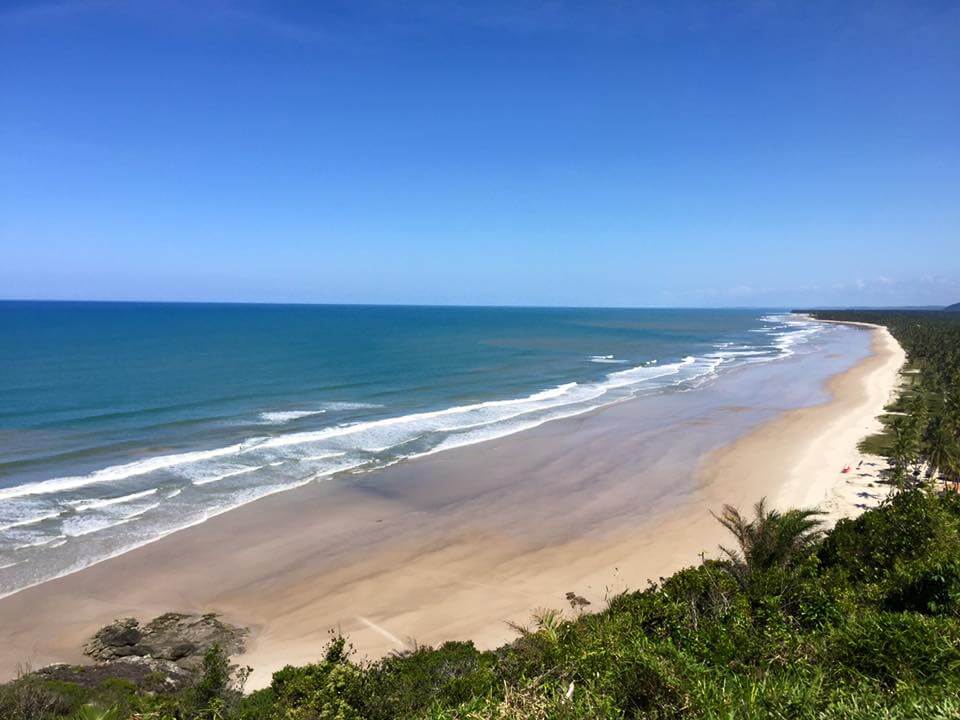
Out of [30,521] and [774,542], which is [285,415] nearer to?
[30,521]

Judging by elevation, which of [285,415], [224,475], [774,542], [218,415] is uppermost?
[774,542]

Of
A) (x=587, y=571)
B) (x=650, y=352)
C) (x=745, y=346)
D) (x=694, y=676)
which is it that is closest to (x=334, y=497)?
(x=587, y=571)

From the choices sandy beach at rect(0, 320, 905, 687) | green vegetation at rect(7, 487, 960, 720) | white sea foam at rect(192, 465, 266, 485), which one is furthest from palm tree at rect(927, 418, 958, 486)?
white sea foam at rect(192, 465, 266, 485)

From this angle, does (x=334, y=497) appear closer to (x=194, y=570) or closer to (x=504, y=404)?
(x=194, y=570)

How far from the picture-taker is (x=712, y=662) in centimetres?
838

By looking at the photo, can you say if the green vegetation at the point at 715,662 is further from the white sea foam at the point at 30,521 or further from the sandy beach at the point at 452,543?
the white sea foam at the point at 30,521

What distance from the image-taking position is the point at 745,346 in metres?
102

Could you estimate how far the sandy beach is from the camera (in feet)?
51.1

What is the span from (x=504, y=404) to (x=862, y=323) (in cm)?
17596

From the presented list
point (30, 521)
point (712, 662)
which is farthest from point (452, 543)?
point (30, 521)

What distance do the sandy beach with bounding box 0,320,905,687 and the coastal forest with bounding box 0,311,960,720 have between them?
1.80 m

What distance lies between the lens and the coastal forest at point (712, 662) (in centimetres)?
641

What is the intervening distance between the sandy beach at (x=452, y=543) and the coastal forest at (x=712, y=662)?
1800 millimetres

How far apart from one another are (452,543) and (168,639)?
9.06 meters
